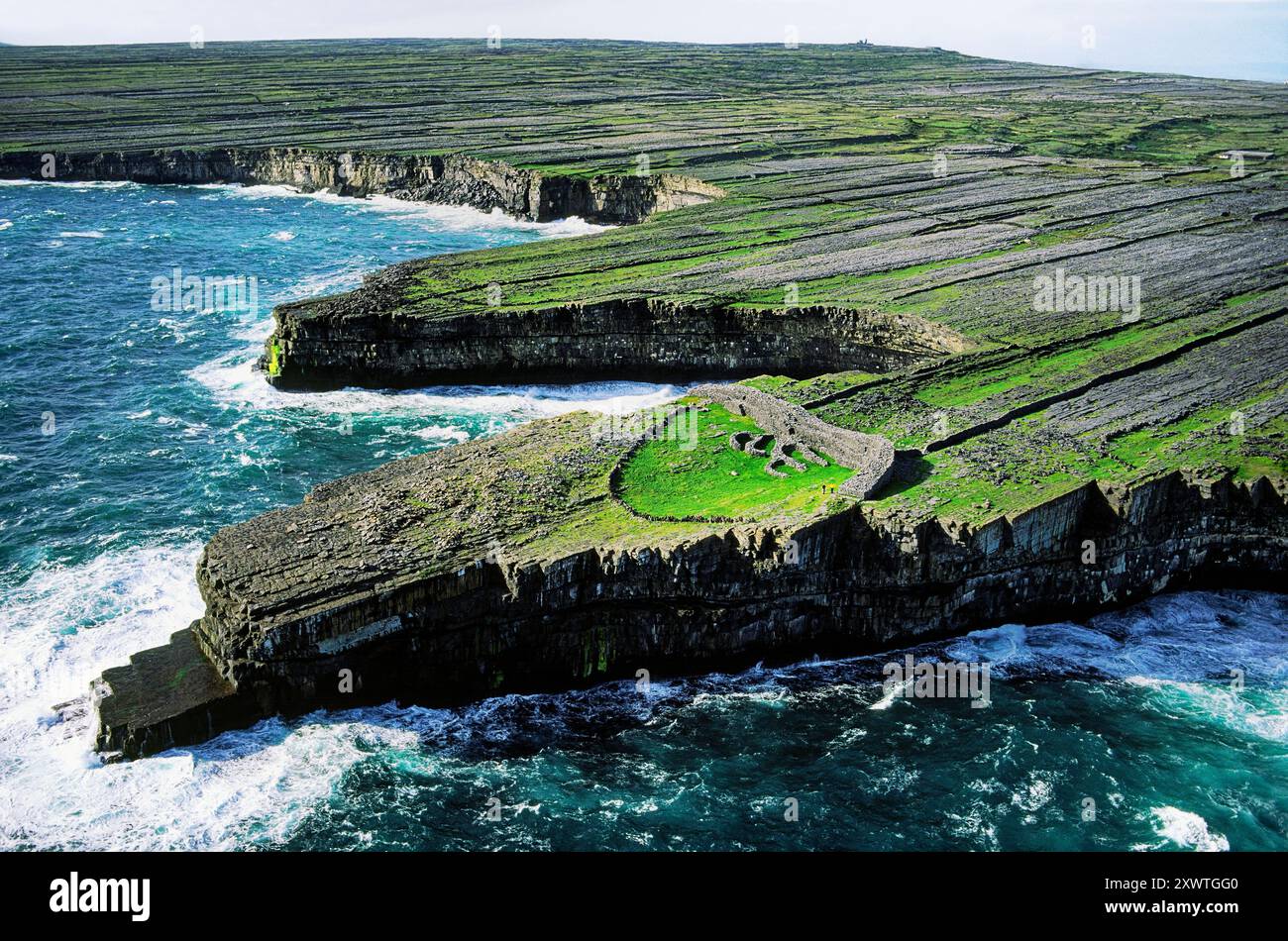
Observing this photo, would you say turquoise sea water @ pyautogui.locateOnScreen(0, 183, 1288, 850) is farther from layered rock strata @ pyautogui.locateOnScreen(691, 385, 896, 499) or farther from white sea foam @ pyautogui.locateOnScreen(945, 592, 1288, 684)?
layered rock strata @ pyautogui.locateOnScreen(691, 385, 896, 499)

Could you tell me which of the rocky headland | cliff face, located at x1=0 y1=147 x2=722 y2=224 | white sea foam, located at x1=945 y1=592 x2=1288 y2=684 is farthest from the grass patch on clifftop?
cliff face, located at x1=0 y1=147 x2=722 y2=224

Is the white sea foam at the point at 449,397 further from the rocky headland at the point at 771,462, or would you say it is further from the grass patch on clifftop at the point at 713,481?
the grass patch on clifftop at the point at 713,481

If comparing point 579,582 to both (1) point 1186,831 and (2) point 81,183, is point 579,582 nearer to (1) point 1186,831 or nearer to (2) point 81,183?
(1) point 1186,831

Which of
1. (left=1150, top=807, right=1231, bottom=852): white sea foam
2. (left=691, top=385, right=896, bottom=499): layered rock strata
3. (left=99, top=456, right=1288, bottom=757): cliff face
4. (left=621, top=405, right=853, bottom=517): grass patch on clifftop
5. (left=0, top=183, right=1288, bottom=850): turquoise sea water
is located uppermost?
(left=691, top=385, right=896, bottom=499): layered rock strata

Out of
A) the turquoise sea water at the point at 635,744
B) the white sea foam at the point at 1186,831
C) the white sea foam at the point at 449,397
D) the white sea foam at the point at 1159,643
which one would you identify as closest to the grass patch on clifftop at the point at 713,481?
the turquoise sea water at the point at 635,744

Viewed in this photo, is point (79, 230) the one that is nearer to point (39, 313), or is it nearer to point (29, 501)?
point (39, 313)

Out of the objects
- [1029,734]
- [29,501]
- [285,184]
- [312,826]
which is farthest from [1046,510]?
[285,184]
